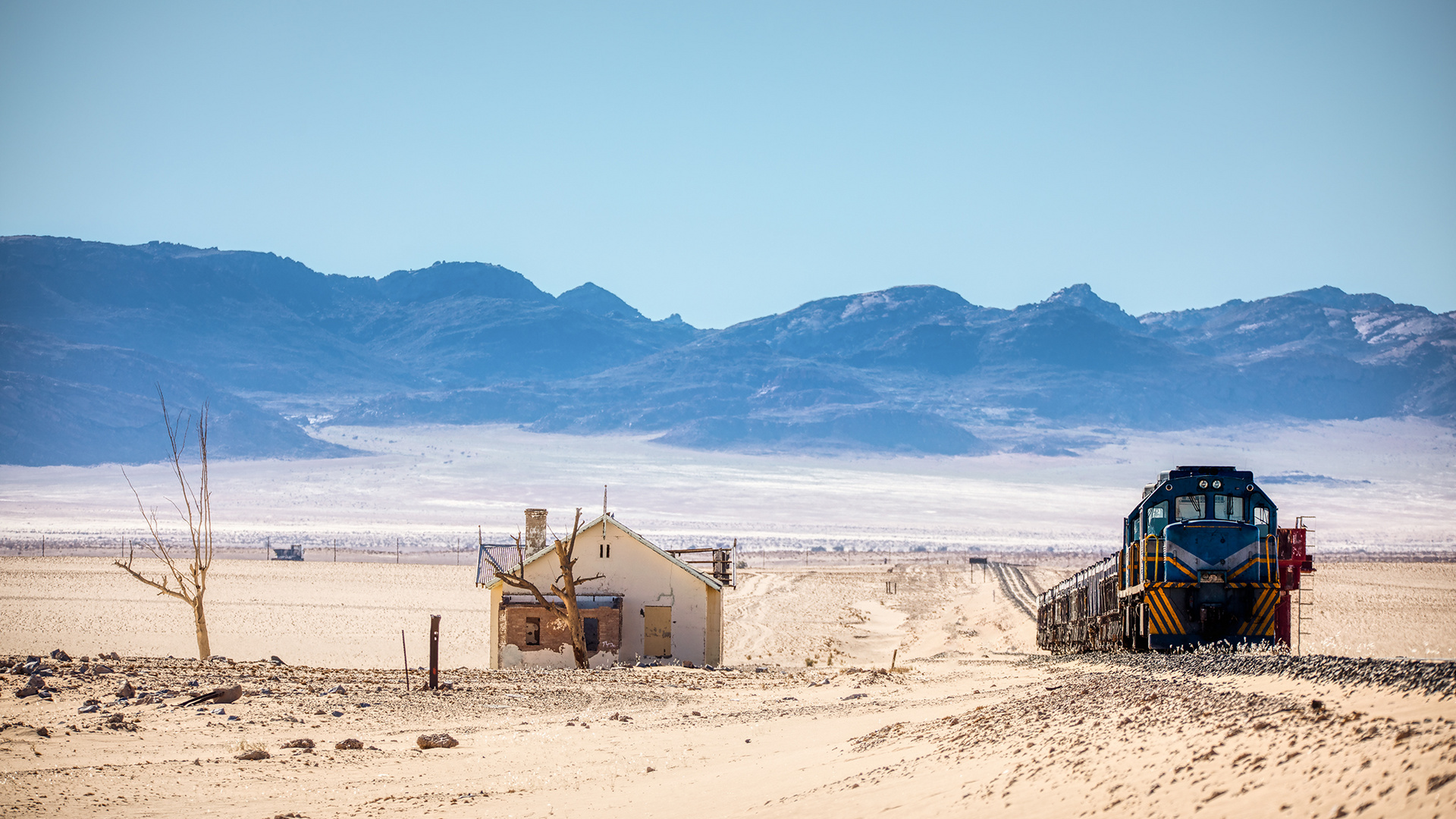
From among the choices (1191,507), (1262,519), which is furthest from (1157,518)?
(1262,519)

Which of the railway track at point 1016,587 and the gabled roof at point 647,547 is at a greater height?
the gabled roof at point 647,547

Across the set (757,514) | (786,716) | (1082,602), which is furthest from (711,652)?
(757,514)

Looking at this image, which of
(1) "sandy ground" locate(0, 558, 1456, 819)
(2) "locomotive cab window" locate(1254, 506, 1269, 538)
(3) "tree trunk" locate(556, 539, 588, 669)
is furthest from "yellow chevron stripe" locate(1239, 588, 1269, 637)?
(3) "tree trunk" locate(556, 539, 588, 669)

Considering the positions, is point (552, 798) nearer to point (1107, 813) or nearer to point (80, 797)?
point (80, 797)

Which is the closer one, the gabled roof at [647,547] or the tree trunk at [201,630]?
the tree trunk at [201,630]

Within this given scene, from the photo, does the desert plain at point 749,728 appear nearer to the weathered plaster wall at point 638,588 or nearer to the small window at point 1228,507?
the weathered plaster wall at point 638,588

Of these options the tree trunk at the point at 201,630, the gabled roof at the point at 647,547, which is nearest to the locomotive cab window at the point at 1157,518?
the gabled roof at the point at 647,547

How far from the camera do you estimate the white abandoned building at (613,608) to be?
32719 millimetres

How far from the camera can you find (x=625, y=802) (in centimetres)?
1346

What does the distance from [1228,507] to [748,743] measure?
11977 mm

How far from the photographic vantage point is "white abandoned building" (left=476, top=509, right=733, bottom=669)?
107 feet

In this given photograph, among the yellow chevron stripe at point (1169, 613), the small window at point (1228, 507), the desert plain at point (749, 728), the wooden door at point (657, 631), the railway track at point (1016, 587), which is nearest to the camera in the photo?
the desert plain at point (749, 728)

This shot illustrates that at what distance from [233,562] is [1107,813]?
87012 millimetres

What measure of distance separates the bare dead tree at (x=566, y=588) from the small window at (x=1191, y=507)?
13.8m
